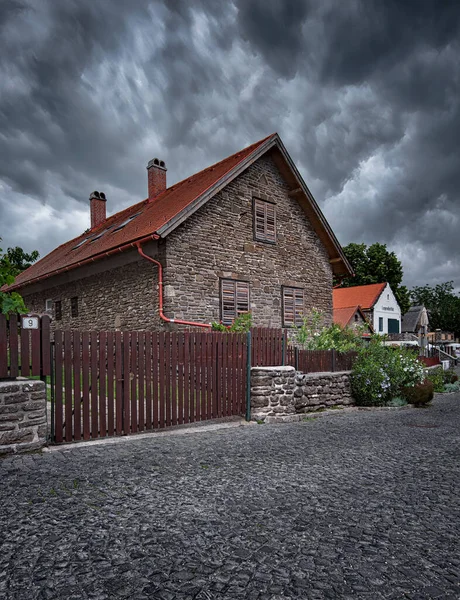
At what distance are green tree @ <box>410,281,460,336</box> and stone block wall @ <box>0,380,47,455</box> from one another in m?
85.5

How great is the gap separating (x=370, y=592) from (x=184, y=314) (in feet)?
37.7

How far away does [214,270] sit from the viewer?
48.7 feet

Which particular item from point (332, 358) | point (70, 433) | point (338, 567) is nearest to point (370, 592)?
point (338, 567)

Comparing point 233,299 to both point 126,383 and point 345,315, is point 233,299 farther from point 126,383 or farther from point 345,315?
point 345,315

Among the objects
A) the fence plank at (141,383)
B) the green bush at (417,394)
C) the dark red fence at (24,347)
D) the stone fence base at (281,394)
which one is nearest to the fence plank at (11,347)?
the dark red fence at (24,347)

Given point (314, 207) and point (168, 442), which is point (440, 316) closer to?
point (314, 207)

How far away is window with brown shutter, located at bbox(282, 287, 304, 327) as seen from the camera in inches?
671

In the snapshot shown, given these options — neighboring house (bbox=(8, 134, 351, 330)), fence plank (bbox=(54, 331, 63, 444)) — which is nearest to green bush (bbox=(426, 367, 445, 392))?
neighboring house (bbox=(8, 134, 351, 330))

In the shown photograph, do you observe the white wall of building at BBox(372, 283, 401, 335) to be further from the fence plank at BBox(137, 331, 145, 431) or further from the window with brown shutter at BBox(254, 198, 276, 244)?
the fence plank at BBox(137, 331, 145, 431)

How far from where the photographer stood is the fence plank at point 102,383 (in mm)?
6645

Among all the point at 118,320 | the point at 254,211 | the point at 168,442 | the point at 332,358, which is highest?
the point at 254,211

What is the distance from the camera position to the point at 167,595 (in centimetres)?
260

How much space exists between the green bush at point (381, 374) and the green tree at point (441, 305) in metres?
75.7

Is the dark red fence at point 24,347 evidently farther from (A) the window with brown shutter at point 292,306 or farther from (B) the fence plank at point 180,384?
(A) the window with brown shutter at point 292,306
